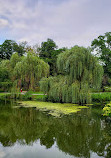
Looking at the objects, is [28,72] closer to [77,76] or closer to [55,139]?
[77,76]

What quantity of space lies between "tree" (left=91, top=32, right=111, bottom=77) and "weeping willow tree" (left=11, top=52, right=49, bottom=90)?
11994 mm

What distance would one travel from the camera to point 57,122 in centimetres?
880

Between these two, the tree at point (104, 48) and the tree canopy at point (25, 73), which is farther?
the tree at point (104, 48)

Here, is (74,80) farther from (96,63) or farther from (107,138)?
(107,138)

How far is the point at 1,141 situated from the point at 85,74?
10266 millimetres

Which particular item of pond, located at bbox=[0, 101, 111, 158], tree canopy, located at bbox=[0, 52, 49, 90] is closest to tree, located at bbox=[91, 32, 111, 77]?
tree canopy, located at bbox=[0, 52, 49, 90]

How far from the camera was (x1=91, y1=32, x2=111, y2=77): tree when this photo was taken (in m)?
26.4

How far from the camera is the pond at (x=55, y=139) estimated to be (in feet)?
17.5

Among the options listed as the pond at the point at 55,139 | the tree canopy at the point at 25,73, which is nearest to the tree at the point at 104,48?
the tree canopy at the point at 25,73

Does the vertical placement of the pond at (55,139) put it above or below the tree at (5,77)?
below

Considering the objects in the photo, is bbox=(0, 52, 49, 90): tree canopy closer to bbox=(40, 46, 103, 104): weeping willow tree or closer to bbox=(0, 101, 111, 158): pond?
bbox=(40, 46, 103, 104): weeping willow tree

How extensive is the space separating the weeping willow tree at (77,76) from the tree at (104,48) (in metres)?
12.4

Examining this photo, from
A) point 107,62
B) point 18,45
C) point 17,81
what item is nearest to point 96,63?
point 17,81

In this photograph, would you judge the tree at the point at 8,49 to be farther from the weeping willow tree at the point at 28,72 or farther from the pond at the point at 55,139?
the pond at the point at 55,139
